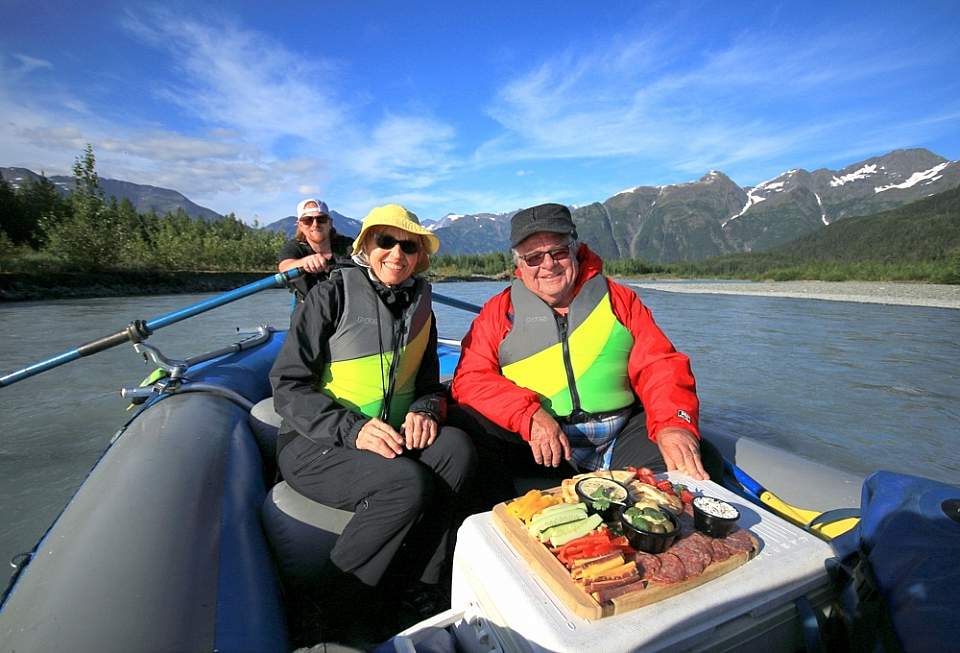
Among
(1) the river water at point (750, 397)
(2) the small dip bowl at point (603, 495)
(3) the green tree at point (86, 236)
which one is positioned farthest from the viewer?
(3) the green tree at point (86, 236)

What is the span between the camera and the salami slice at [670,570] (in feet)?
3.10

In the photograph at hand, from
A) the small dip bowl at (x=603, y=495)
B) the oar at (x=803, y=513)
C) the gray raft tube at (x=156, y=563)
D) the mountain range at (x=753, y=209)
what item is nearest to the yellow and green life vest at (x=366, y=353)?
the gray raft tube at (x=156, y=563)

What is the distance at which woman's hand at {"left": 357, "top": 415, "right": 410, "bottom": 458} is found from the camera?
5.18ft

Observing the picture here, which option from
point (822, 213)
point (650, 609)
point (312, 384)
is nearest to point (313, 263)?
point (312, 384)

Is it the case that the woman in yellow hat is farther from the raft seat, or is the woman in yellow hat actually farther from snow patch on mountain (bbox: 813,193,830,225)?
snow patch on mountain (bbox: 813,193,830,225)

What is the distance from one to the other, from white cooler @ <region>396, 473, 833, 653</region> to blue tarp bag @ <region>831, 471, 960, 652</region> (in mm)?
73

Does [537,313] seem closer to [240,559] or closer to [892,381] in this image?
[240,559]

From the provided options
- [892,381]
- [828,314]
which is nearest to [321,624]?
[892,381]

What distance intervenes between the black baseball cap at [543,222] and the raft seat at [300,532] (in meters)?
1.31

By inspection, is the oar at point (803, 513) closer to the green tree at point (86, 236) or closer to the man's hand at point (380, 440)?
the man's hand at point (380, 440)

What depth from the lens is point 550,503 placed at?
1.18m

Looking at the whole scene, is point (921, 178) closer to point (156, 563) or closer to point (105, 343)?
point (105, 343)

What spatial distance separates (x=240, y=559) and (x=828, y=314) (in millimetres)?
19664

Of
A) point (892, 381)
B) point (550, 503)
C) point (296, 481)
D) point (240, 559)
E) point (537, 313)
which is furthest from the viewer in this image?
point (892, 381)
